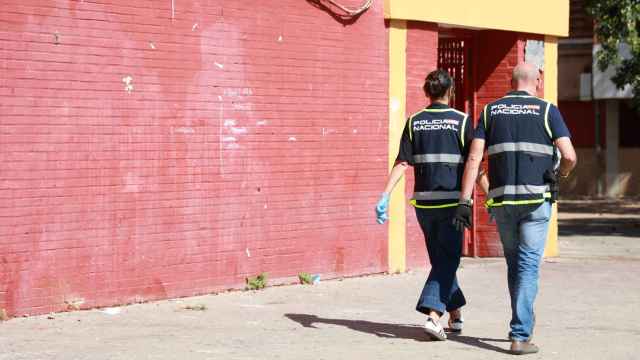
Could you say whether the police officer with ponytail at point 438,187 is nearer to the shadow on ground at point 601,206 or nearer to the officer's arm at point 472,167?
the officer's arm at point 472,167

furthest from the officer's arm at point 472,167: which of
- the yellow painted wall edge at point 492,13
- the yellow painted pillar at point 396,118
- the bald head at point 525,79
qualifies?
the yellow painted wall edge at point 492,13

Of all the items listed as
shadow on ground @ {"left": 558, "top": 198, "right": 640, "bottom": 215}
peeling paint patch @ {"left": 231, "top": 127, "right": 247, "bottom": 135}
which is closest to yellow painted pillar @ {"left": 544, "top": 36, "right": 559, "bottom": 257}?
peeling paint patch @ {"left": 231, "top": 127, "right": 247, "bottom": 135}

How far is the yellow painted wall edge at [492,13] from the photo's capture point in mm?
13266

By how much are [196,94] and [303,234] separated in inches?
79.1

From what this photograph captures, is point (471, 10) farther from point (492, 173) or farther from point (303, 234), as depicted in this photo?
point (492, 173)

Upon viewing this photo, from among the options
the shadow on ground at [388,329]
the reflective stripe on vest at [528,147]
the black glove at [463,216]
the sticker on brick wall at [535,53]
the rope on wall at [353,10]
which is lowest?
the shadow on ground at [388,329]

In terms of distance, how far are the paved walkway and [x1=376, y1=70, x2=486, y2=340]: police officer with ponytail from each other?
346mm

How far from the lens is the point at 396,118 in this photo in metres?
13.3

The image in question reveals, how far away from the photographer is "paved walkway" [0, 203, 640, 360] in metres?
8.32

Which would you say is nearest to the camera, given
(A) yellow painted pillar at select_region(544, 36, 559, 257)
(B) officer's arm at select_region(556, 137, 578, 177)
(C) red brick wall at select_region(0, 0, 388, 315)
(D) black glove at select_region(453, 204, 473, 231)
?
(B) officer's arm at select_region(556, 137, 578, 177)

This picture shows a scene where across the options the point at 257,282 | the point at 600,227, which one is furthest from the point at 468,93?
the point at 600,227

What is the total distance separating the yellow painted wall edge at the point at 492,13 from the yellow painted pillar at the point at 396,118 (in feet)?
0.62

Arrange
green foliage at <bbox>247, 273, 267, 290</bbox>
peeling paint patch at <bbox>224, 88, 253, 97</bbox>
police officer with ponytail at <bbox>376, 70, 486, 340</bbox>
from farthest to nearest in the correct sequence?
1. green foliage at <bbox>247, 273, 267, 290</bbox>
2. peeling paint patch at <bbox>224, 88, 253, 97</bbox>
3. police officer with ponytail at <bbox>376, 70, 486, 340</bbox>

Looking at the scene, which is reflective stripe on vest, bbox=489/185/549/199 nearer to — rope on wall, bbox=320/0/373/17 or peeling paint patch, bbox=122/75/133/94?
peeling paint patch, bbox=122/75/133/94
